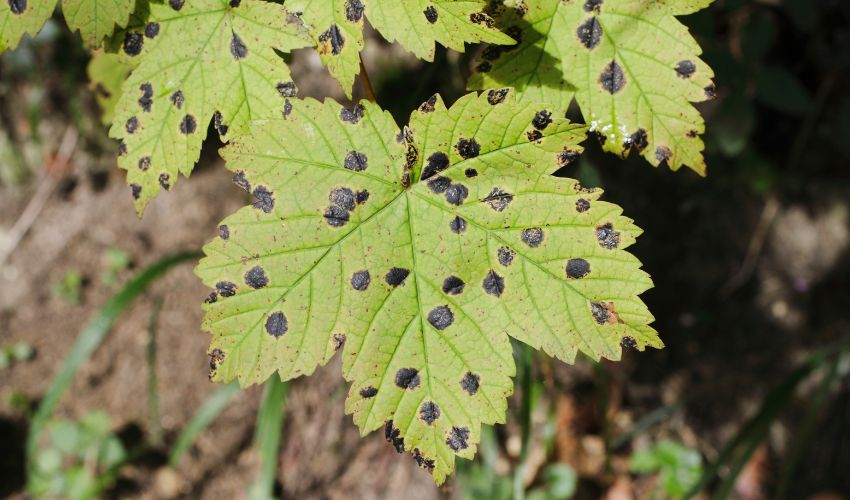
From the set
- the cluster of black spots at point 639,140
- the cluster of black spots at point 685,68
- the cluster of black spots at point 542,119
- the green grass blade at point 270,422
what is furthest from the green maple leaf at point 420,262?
the green grass blade at point 270,422

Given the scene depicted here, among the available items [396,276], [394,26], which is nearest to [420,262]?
[396,276]

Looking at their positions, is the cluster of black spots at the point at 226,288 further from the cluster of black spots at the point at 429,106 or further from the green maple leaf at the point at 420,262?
the cluster of black spots at the point at 429,106

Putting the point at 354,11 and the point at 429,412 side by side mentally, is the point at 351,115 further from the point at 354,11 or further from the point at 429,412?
the point at 429,412

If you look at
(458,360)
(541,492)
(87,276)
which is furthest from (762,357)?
(87,276)

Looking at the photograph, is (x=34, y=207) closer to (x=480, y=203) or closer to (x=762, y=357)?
(x=480, y=203)

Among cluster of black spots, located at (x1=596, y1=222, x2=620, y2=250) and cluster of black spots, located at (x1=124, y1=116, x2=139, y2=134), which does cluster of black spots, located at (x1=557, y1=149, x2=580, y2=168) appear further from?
cluster of black spots, located at (x1=124, y1=116, x2=139, y2=134)

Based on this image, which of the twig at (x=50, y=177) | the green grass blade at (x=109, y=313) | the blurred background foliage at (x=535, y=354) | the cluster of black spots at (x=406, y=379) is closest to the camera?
the cluster of black spots at (x=406, y=379)

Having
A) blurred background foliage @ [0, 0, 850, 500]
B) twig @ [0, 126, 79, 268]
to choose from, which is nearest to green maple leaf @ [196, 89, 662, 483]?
blurred background foliage @ [0, 0, 850, 500]
